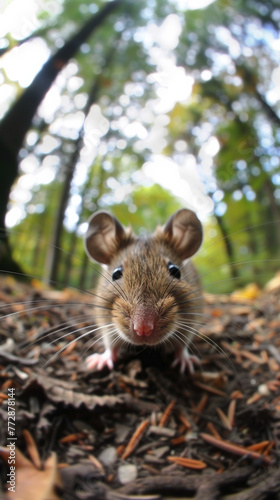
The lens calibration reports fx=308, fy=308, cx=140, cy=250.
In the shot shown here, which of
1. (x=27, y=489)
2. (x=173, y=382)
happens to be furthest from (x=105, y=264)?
(x=27, y=489)

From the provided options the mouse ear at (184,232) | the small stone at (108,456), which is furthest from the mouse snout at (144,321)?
the mouse ear at (184,232)

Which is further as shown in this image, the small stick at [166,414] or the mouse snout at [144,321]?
the small stick at [166,414]

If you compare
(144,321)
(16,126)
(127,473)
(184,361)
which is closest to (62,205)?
(16,126)

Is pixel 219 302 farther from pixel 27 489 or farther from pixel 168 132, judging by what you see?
pixel 27 489

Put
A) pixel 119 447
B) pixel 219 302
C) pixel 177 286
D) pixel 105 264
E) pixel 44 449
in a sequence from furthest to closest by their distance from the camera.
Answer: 1. pixel 219 302
2. pixel 105 264
3. pixel 177 286
4. pixel 119 447
5. pixel 44 449

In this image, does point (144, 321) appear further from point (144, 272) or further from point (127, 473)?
point (127, 473)

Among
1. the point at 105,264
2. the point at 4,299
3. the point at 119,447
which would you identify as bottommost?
the point at 119,447

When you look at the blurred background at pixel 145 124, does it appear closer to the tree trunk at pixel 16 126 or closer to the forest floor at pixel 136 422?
the tree trunk at pixel 16 126

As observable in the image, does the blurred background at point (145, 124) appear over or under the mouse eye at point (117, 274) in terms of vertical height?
over

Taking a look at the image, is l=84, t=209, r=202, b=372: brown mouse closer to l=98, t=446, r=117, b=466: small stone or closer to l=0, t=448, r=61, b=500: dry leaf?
l=98, t=446, r=117, b=466: small stone
